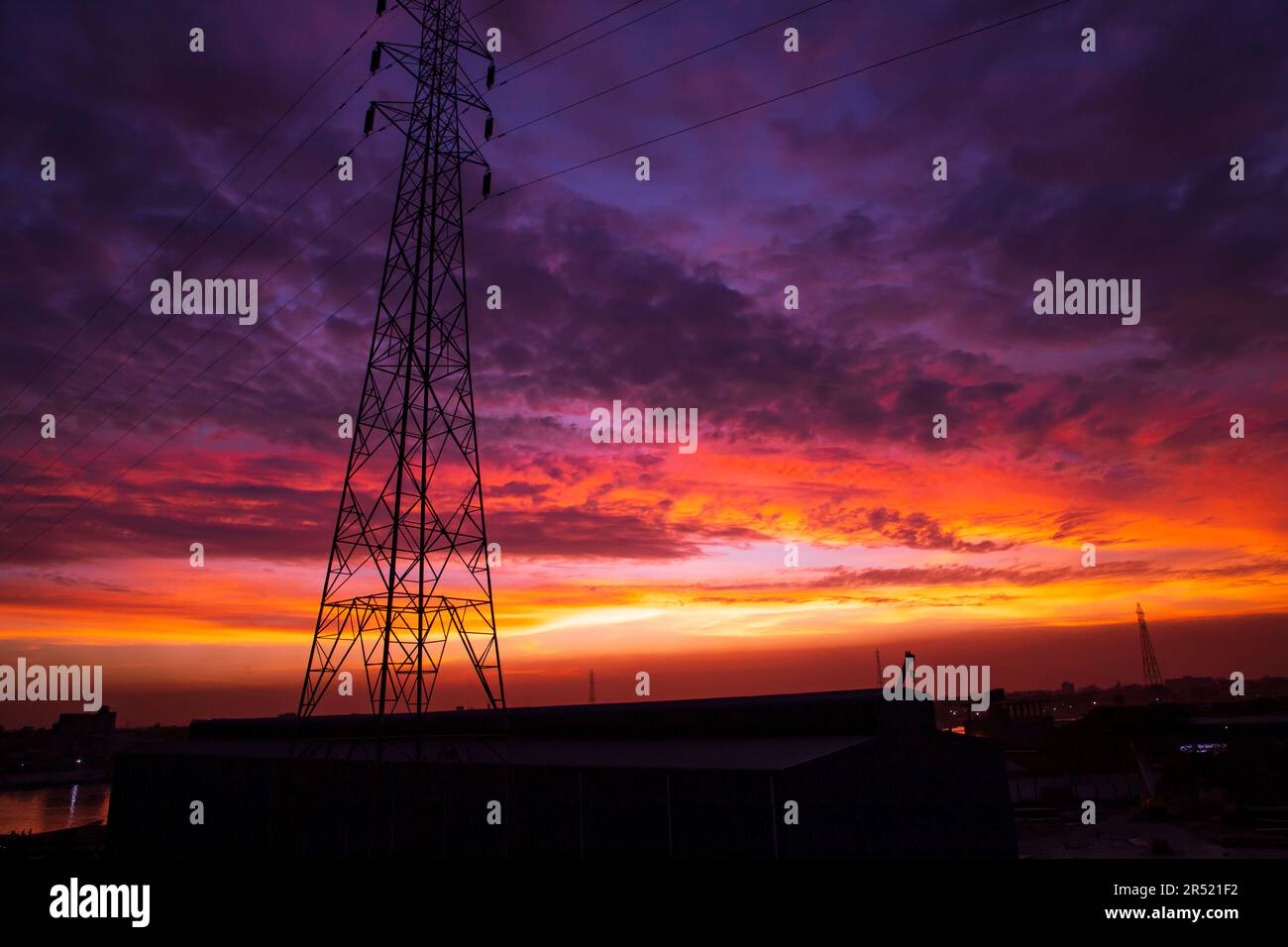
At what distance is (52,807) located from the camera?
130 metres

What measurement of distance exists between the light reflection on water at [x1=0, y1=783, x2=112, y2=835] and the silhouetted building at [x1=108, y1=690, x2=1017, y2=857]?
7998cm

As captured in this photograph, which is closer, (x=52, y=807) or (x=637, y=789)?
(x=637, y=789)

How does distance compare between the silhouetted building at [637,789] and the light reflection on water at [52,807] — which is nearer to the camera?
the silhouetted building at [637,789]

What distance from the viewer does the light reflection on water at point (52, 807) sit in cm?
10294

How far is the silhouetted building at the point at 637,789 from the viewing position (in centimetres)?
2367

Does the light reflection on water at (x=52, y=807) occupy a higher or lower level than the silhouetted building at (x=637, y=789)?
lower

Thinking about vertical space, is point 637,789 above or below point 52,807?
above

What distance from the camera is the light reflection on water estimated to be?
10294cm

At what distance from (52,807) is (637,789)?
155042 millimetres

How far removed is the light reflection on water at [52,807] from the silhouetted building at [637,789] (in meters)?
80.0

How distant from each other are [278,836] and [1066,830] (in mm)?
47702
